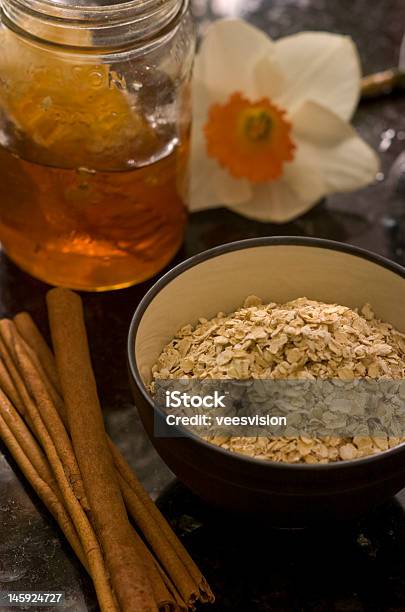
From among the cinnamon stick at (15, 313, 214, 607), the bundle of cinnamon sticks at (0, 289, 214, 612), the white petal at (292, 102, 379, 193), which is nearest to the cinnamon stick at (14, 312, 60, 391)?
the bundle of cinnamon sticks at (0, 289, 214, 612)

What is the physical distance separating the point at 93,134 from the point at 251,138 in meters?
0.26

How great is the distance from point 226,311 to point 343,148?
1.15ft

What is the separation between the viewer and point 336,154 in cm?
122

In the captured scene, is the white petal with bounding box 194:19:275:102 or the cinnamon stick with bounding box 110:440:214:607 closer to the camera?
the cinnamon stick with bounding box 110:440:214:607

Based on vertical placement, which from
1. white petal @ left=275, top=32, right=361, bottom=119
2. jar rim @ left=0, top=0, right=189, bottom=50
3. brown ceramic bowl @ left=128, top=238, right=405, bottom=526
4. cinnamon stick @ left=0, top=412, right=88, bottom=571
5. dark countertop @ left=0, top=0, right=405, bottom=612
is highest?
jar rim @ left=0, top=0, right=189, bottom=50

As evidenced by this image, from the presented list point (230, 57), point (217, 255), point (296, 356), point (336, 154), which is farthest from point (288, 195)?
point (296, 356)

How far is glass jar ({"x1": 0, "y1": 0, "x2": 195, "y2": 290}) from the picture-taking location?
3.14 feet

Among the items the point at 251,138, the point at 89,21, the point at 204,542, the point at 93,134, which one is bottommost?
the point at 204,542

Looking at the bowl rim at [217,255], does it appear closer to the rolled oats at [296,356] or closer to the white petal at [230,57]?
the rolled oats at [296,356]

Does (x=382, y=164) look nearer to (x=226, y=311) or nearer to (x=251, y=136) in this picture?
(x=251, y=136)

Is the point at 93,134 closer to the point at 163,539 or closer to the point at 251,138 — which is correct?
the point at 251,138

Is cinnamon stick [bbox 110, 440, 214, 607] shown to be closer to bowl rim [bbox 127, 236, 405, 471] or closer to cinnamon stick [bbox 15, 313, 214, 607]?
cinnamon stick [bbox 15, 313, 214, 607]

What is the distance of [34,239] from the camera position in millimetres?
1082

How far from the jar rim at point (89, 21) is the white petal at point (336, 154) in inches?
11.5
